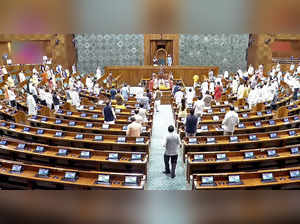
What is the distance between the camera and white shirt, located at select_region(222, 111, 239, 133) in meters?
7.64

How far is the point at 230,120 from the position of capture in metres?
7.67

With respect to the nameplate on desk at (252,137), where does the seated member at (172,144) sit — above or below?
below

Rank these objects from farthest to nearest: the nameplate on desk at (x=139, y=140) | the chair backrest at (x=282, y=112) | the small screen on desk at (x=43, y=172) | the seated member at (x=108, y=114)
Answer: the chair backrest at (x=282, y=112), the seated member at (x=108, y=114), the nameplate on desk at (x=139, y=140), the small screen on desk at (x=43, y=172)

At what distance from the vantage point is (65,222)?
0.82 m

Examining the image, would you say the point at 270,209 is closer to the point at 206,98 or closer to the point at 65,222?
the point at 65,222

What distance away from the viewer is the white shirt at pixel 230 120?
764 centimetres

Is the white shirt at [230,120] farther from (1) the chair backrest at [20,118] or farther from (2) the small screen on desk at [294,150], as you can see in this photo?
(1) the chair backrest at [20,118]

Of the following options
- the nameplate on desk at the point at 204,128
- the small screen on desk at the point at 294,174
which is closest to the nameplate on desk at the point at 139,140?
the nameplate on desk at the point at 204,128

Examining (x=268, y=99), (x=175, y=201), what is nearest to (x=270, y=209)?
(x=175, y=201)

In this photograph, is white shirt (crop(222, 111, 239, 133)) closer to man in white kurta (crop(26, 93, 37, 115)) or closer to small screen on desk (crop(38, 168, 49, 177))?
small screen on desk (crop(38, 168, 49, 177))

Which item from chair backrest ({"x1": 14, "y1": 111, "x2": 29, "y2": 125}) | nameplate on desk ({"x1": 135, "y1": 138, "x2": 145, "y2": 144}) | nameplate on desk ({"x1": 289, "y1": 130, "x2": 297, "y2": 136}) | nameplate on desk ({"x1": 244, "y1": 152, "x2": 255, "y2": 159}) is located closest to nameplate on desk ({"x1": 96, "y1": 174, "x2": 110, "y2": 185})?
nameplate on desk ({"x1": 135, "y1": 138, "x2": 145, "y2": 144})

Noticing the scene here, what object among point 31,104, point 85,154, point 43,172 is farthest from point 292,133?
point 31,104

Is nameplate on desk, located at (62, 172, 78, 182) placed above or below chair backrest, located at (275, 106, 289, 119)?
below
